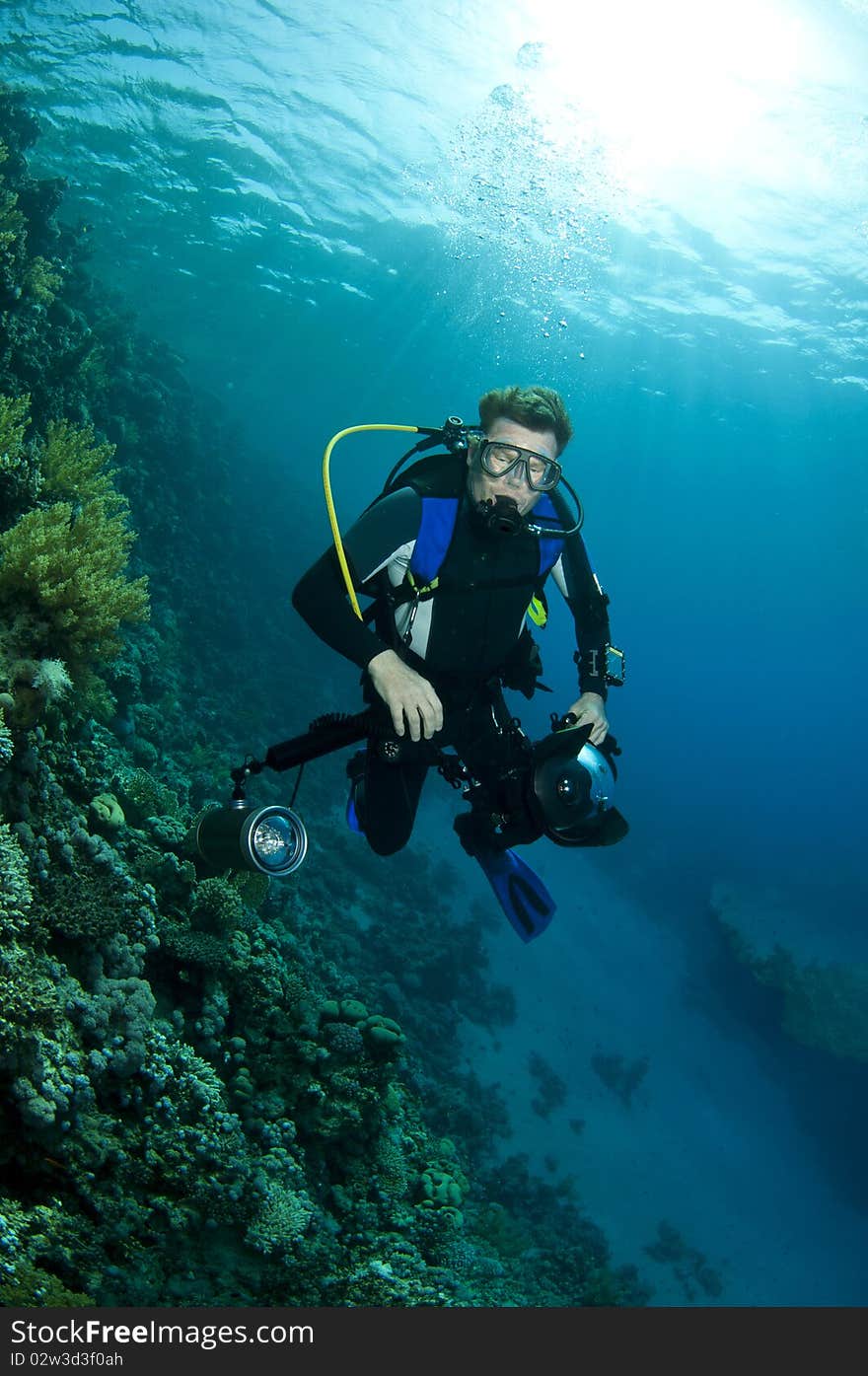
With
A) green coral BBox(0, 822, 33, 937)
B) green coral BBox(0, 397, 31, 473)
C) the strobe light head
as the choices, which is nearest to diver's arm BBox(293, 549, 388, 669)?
the strobe light head

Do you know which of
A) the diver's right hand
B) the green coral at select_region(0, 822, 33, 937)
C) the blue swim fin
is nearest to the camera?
the diver's right hand

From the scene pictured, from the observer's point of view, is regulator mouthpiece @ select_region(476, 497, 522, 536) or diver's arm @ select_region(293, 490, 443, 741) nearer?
diver's arm @ select_region(293, 490, 443, 741)

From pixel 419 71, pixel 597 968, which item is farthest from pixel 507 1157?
pixel 419 71

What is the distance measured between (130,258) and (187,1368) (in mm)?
45112

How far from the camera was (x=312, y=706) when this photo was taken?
1805cm

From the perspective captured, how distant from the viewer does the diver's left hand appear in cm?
394

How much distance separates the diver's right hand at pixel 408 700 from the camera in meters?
2.80

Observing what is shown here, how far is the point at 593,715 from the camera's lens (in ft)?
13.2

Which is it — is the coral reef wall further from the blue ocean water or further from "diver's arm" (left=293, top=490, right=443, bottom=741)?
the blue ocean water

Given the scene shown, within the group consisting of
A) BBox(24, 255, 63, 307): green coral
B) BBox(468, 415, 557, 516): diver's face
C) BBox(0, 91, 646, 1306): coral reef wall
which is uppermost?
BBox(24, 255, 63, 307): green coral

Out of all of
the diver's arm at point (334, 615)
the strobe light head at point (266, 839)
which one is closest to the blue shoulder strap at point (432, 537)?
the diver's arm at point (334, 615)

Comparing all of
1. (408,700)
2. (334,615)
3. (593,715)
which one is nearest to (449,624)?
(334,615)

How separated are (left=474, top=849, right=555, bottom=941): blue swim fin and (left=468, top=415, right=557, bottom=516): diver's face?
217cm

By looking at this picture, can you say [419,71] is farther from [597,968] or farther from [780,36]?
[597,968]
